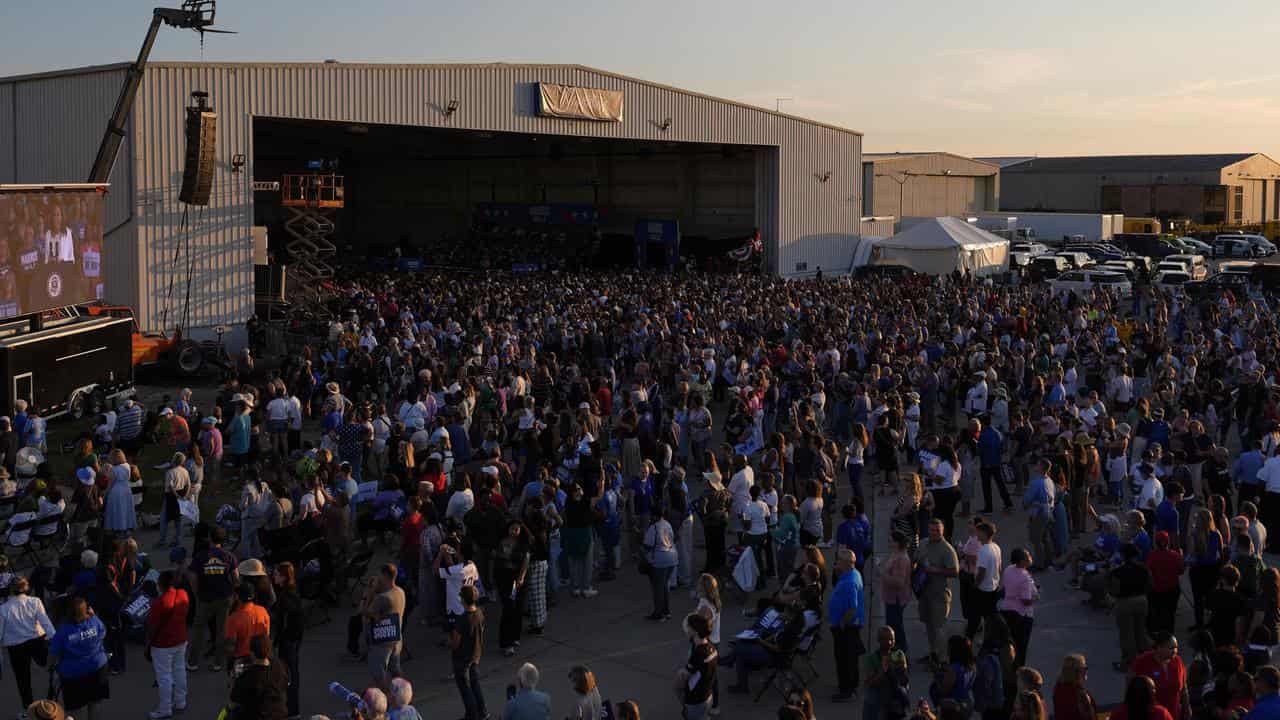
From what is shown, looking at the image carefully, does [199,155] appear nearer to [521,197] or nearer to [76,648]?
[76,648]

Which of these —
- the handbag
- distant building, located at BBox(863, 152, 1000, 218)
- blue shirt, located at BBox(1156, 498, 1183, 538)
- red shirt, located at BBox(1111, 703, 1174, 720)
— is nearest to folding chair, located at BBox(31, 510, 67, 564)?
the handbag

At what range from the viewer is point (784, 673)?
32.7 feet

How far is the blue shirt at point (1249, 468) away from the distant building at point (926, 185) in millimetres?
44259

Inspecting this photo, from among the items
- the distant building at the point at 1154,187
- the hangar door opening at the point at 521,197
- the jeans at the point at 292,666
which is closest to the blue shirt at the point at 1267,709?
the jeans at the point at 292,666

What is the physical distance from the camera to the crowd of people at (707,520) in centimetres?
903

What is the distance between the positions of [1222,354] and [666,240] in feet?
96.7

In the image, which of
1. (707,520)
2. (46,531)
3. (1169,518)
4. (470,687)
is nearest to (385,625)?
(470,687)

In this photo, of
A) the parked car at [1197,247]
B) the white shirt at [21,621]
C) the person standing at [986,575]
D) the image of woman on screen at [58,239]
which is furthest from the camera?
the parked car at [1197,247]

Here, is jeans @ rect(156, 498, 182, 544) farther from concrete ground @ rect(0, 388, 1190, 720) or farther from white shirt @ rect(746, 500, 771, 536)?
white shirt @ rect(746, 500, 771, 536)

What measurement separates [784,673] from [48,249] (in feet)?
56.5

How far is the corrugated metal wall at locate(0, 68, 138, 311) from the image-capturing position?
88.2 feet

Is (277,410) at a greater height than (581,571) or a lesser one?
greater

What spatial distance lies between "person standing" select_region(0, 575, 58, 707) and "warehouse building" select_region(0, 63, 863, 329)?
18.8m

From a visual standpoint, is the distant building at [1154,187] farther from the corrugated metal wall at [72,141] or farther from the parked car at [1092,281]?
the corrugated metal wall at [72,141]
